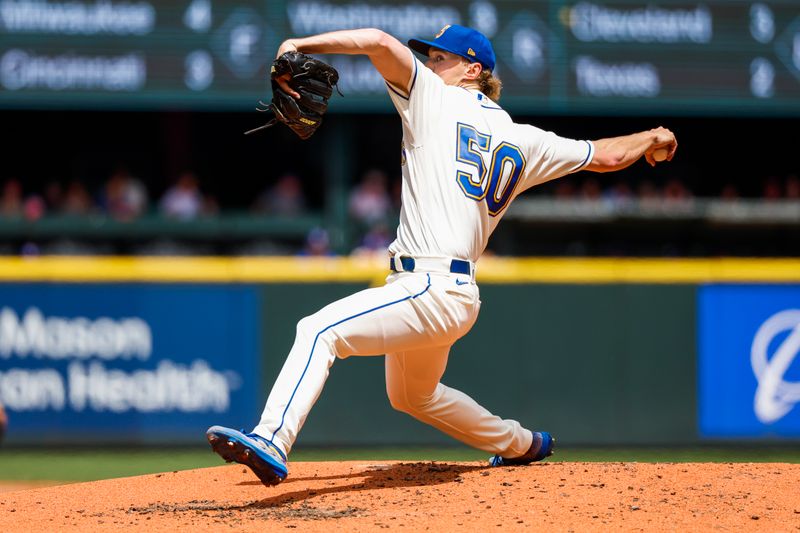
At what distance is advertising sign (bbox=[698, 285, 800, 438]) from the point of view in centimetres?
768

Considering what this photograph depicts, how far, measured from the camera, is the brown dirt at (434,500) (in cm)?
368

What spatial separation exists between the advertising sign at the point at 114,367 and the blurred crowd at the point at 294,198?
83.5 inches

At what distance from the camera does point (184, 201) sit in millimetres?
10914

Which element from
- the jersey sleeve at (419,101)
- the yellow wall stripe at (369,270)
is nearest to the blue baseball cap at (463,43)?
the jersey sleeve at (419,101)

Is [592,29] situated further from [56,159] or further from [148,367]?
[56,159]

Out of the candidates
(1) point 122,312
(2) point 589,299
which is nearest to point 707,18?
(2) point 589,299

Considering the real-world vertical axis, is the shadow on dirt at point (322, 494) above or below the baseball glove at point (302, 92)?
below

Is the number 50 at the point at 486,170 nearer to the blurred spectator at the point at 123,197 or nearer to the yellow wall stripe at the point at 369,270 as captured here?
the yellow wall stripe at the point at 369,270

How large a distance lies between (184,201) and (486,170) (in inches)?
284

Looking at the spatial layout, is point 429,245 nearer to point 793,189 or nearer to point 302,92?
point 302,92

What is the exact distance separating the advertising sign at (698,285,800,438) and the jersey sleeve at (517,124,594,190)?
3.81 metres

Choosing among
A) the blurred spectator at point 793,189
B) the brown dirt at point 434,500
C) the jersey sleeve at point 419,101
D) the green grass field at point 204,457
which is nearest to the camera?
the brown dirt at point 434,500

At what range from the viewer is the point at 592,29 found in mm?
9469

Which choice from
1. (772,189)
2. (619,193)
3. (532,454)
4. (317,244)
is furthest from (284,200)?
(532,454)
